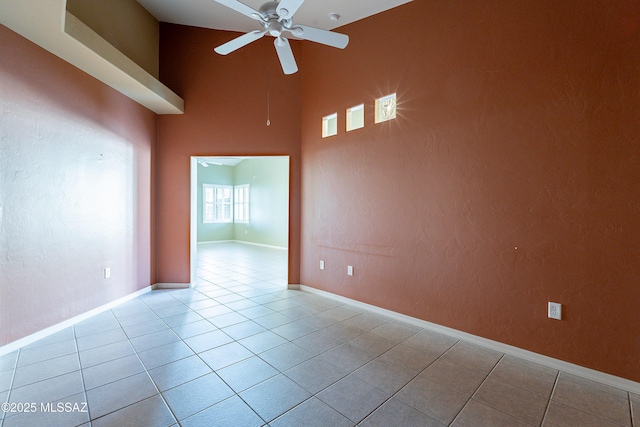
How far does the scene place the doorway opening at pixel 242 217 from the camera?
663cm

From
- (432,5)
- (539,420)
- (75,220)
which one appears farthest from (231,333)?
(432,5)

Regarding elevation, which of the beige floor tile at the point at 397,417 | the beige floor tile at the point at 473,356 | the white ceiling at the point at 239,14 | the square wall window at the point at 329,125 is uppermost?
the white ceiling at the point at 239,14

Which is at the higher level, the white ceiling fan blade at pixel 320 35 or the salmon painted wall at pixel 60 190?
the white ceiling fan blade at pixel 320 35

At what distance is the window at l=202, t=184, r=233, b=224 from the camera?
10961 millimetres

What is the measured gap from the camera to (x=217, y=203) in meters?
11.3

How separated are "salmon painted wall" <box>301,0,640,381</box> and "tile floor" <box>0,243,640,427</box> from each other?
1.45 ft

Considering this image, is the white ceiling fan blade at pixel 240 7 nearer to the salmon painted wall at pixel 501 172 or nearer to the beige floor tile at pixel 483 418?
the salmon painted wall at pixel 501 172

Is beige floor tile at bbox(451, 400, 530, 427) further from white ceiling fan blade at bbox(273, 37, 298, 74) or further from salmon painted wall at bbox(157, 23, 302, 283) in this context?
salmon painted wall at bbox(157, 23, 302, 283)

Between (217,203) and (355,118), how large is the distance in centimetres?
863

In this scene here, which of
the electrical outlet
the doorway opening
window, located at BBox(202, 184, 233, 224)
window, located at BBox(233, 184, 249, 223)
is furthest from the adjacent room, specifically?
window, located at BBox(202, 184, 233, 224)

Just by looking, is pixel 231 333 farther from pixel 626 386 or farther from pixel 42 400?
pixel 626 386

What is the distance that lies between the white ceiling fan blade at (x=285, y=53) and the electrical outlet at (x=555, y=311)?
3150 mm

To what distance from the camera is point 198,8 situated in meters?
3.93

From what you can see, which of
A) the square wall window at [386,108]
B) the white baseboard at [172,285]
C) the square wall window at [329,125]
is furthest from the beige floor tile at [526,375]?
the white baseboard at [172,285]
